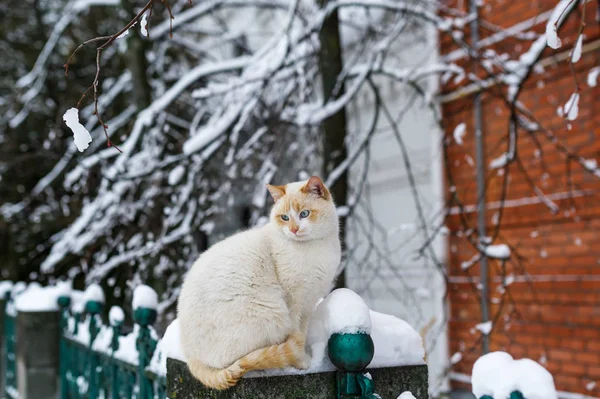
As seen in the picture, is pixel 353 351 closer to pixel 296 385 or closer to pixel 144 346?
pixel 296 385

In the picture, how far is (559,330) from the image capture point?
5250mm

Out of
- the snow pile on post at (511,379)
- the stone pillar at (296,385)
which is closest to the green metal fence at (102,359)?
the stone pillar at (296,385)

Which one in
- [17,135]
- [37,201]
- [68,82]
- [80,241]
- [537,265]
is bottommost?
[537,265]

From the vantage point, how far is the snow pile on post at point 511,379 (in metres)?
1.07

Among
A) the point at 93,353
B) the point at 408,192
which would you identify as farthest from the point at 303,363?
the point at 408,192

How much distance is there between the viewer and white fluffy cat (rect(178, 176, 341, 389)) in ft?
5.20

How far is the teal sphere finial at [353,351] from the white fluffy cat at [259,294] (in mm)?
141

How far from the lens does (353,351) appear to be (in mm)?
1413

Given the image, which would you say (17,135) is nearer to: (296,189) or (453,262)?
(453,262)

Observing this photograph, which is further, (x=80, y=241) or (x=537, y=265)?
(x=537, y=265)

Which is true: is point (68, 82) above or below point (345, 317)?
above

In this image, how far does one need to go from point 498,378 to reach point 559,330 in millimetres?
4641

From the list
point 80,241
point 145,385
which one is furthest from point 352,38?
point 145,385

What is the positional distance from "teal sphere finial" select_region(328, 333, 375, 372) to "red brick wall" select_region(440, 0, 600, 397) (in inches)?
133
